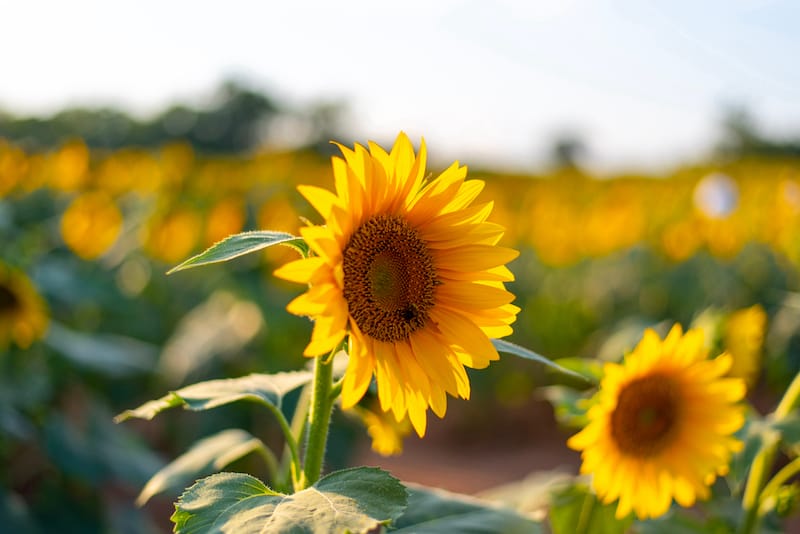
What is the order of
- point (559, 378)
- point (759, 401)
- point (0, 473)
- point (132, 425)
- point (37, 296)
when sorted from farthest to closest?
point (559, 378), point (759, 401), point (132, 425), point (37, 296), point (0, 473)

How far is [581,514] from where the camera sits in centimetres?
155

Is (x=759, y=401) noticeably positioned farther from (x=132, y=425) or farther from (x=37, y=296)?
(x=37, y=296)

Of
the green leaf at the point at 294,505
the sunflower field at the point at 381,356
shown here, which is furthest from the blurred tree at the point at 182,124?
the green leaf at the point at 294,505

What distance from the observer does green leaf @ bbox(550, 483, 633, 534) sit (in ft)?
4.98

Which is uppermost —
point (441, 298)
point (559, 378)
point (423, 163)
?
point (423, 163)

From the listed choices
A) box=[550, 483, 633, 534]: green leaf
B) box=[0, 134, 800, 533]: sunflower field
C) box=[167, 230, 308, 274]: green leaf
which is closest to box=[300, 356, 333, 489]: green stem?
box=[0, 134, 800, 533]: sunflower field

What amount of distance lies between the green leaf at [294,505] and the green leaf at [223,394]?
0.40ft

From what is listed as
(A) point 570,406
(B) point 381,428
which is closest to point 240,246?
(B) point 381,428

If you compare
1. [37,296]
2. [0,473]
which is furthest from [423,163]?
[37,296]

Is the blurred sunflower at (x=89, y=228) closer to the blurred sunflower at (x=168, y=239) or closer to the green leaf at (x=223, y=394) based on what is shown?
the blurred sunflower at (x=168, y=239)

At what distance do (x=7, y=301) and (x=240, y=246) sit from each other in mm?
2045

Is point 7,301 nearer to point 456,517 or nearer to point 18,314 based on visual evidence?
point 18,314

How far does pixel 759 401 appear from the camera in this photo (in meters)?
4.57

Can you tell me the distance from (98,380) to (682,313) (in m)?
3.13
